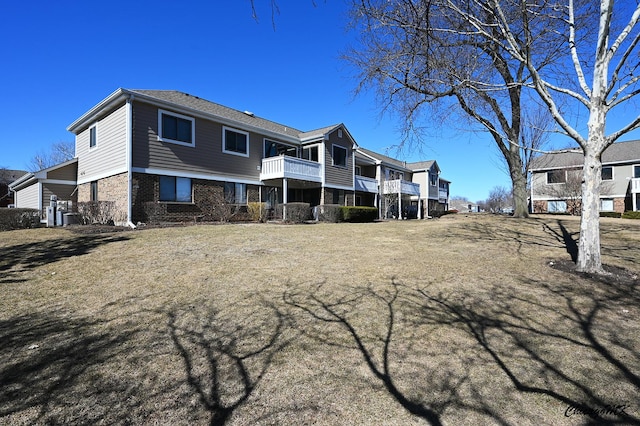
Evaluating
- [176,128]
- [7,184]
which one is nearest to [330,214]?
[176,128]

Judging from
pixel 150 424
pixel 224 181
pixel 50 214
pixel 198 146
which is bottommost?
pixel 150 424

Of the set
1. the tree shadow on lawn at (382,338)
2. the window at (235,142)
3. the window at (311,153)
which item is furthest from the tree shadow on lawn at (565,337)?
the window at (311,153)

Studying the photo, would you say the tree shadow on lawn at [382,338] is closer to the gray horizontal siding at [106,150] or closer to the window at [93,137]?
the gray horizontal siding at [106,150]

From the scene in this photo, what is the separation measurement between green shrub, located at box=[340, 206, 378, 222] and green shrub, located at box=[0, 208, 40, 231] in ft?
46.1

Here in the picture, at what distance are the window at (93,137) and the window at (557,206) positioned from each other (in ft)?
134

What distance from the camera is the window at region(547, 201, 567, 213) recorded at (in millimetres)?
34125

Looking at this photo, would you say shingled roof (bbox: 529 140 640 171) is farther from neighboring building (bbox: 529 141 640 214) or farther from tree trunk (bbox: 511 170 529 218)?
tree trunk (bbox: 511 170 529 218)

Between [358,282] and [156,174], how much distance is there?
485 inches

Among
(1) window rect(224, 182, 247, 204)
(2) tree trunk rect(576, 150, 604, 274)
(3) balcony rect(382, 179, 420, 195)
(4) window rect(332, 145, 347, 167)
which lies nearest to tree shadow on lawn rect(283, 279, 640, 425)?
(2) tree trunk rect(576, 150, 604, 274)

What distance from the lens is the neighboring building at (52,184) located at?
17438mm

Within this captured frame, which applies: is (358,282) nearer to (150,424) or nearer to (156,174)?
(150,424)

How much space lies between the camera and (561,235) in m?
10.8

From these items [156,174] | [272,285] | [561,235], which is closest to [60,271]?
[272,285]

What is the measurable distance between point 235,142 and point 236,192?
9.34 ft
